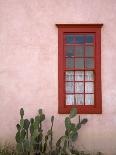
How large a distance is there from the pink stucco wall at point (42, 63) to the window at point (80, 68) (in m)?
0.14

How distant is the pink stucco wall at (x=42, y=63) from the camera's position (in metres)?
12.1

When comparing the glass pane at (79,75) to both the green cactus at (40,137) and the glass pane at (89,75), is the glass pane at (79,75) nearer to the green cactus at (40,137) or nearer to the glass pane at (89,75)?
the glass pane at (89,75)

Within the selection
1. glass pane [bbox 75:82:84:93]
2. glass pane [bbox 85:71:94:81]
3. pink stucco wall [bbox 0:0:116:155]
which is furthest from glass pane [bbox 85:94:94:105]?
glass pane [bbox 85:71:94:81]

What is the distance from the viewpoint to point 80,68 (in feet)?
40.4

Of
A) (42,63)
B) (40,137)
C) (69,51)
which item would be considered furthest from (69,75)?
(40,137)

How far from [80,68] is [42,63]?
1074mm

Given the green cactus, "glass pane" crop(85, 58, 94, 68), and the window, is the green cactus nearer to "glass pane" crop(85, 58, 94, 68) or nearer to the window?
the window

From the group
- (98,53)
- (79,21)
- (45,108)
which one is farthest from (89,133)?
(79,21)

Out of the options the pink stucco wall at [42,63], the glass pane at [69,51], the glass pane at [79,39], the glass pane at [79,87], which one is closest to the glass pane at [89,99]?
the glass pane at [79,87]

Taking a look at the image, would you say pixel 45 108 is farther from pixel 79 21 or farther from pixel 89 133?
pixel 79 21

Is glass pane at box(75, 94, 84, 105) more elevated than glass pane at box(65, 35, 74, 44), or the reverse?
glass pane at box(65, 35, 74, 44)

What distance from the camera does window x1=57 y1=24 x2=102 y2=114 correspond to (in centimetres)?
1216

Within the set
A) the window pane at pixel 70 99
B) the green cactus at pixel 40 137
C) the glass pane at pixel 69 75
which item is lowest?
the green cactus at pixel 40 137

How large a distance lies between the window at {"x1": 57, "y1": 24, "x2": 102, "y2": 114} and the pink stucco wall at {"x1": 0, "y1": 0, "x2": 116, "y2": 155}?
0.14 m
